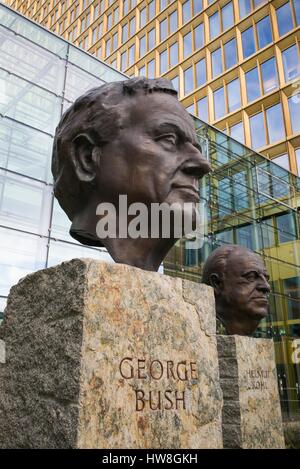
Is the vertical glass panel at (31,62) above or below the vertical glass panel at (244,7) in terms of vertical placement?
below

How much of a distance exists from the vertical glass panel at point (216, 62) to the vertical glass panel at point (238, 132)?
338 cm

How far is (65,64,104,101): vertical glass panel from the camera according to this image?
10.6 metres

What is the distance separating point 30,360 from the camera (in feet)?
6.12

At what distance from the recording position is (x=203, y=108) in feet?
75.4

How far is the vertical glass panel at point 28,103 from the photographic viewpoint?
366 inches

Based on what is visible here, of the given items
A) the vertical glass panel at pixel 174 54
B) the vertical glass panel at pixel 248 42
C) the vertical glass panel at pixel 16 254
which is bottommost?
the vertical glass panel at pixel 16 254

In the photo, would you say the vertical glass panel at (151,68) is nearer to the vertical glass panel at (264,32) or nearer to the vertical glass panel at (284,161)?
the vertical glass panel at (264,32)

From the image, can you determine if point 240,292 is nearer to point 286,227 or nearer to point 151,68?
point 286,227

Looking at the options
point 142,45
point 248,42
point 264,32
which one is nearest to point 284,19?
point 264,32

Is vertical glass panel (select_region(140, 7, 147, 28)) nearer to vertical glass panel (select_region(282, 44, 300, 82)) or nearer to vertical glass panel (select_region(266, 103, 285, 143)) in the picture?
vertical glass panel (select_region(282, 44, 300, 82))

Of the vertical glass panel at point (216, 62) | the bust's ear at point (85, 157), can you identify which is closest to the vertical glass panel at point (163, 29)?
the vertical glass panel at point (216, 62)

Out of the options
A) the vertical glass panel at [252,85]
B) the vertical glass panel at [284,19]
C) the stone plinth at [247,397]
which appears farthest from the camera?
the vertical glass panel at [252,85]

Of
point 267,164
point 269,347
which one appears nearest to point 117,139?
point 269,347

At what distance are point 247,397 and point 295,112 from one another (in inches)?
685
